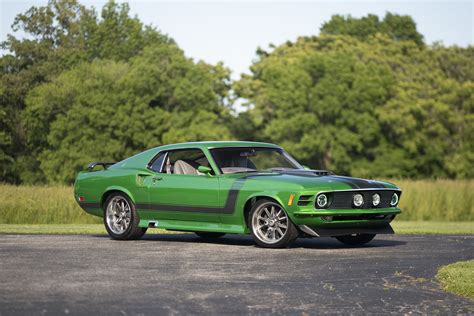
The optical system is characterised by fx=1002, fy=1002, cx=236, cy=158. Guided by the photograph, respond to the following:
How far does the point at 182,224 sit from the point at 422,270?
184 inches

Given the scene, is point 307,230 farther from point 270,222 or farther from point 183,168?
point 183,168

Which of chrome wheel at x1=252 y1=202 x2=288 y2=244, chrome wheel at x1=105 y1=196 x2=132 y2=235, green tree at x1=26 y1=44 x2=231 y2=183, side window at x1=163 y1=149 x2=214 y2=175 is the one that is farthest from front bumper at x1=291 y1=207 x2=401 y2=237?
green tree at x1=26 y1=44 x2=231 y2=183

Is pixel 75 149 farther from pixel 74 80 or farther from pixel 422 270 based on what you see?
pixel 422 270

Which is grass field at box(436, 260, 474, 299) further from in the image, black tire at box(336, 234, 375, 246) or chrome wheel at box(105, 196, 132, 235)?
chrome wheel at box(105, 196, 132, 235)

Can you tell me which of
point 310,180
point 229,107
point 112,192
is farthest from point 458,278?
point 229,107

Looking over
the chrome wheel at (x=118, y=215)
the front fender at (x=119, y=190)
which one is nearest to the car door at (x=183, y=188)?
the front fender at (x=119, y=190)

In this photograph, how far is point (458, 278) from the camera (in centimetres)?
1029

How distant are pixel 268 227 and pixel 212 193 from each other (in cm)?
105

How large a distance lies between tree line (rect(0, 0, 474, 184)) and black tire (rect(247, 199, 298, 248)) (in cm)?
5176

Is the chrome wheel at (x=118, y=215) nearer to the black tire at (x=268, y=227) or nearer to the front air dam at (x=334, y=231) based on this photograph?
the black tire at (x=268, y=227)

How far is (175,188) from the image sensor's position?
592 inches

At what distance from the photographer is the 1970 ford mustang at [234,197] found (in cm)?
1383

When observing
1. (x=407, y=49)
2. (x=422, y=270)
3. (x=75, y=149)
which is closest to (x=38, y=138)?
(x=75, y=149)

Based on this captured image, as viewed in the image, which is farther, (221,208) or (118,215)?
(118,215)
